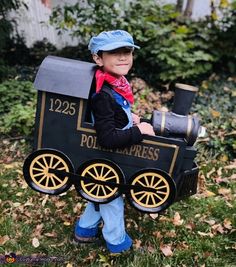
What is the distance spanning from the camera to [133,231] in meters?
3.51

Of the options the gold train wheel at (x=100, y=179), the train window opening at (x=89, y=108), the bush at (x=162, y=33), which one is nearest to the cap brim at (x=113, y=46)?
the train window opening at (x=89, y=108)

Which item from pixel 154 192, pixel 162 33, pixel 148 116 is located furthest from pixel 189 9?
pixel 154 192

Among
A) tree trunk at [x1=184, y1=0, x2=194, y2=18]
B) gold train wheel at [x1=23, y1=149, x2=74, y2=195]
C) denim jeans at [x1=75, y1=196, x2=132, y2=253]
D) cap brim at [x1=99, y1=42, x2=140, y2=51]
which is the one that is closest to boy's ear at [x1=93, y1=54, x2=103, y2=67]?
cap brim at [x1=99, y1=42, x2=140, y2=51]

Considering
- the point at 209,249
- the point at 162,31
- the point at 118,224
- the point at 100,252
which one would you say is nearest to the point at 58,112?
the point at 118,224

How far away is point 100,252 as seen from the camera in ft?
10.6

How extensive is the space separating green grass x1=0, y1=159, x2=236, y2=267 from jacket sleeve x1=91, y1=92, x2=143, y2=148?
111 centimetres

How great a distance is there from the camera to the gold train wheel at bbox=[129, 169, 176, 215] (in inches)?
102

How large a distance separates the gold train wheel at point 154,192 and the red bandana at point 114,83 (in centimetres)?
49

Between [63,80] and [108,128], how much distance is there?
379mm

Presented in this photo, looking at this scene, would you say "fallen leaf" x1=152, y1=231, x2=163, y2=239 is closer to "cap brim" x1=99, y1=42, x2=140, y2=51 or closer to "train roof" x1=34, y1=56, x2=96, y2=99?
"train roof" x1=34, y1=56, x2=96, y2=99

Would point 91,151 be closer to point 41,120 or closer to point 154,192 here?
point 41,120

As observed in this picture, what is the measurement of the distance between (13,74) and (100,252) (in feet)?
11.6

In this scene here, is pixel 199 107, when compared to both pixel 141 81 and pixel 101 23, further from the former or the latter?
pixel 101 23

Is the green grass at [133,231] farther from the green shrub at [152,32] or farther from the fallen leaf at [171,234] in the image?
the green shrub at [152,32]
